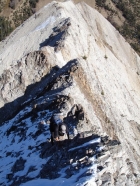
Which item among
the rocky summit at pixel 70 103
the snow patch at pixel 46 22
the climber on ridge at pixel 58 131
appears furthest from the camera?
the snow patch at pixel 46 22

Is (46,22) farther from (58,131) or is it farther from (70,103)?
(58,131)

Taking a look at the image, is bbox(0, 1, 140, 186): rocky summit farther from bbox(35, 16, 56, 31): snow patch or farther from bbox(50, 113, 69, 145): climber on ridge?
bbox(50, 113, 69, 145): climber on ridge

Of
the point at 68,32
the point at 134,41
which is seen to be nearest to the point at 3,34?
the point at 134,41

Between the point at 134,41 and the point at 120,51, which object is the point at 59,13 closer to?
the point at 120,51

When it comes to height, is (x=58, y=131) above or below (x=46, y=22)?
below

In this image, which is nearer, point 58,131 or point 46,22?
point 58,131

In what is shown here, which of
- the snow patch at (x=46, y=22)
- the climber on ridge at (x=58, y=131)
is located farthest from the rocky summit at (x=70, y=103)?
the climber on ridge at (x=58, y=131)

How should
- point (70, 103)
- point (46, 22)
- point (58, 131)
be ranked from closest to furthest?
1. point (58, 131)
2. point (70, 103)
3. point (46, 22)

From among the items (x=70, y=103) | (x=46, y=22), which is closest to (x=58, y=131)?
(x=70, y=103)

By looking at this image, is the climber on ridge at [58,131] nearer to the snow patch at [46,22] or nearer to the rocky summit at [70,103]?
the rocky summit at [70,103]

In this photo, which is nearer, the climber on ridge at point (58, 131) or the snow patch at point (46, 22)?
the climber on ridge at point (58, 131)

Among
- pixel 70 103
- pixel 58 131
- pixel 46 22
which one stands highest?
pixel 46 22
